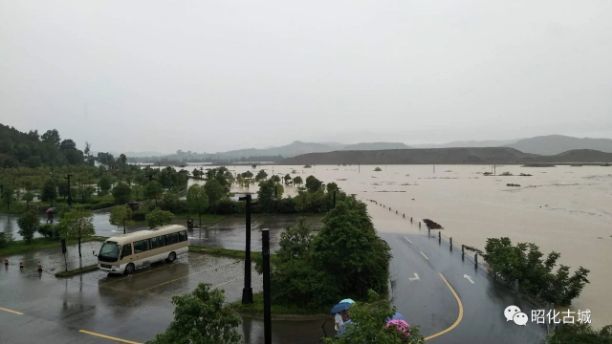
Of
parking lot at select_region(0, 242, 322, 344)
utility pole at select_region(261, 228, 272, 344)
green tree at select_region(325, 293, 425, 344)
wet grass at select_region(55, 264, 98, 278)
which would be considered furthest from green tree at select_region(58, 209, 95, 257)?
green tree at select_region(325, 293, 425, 344)

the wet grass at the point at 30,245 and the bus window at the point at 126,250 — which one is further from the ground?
the bus window at the point at 126,250

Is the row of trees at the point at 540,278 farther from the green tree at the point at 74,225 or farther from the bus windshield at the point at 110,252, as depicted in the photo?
the green tree at the point at 74,225

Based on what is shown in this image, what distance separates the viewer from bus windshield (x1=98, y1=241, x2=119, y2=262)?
16.8 metres

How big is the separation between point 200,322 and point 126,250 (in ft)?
40.4

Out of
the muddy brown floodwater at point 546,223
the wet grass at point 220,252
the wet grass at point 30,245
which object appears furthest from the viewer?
the wet grass at point 30,245

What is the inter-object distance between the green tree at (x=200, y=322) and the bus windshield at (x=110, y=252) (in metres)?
11.7

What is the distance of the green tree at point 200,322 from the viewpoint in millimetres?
6102

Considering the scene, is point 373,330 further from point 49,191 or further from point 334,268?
point 49,191

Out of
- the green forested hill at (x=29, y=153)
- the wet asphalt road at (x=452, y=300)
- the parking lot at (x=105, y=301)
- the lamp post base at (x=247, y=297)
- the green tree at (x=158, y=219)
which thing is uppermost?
the green forested hill at (x=29, y=153)

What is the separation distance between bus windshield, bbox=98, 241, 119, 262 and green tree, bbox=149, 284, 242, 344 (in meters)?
11.7

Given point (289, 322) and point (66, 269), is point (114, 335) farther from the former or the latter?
point (66, 269)

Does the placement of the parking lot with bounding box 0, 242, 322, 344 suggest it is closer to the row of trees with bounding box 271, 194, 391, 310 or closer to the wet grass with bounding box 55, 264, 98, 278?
the wet grass with bounding box 55, 264, 98, 278

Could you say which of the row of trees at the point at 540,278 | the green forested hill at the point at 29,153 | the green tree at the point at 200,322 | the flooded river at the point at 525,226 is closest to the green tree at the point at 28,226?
the flooded river at the point at 525,226

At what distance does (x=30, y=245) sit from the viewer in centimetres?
2350
